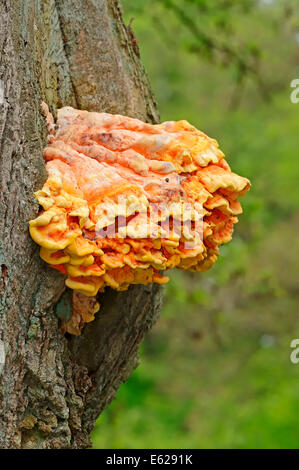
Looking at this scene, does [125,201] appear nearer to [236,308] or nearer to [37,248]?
[37,248]

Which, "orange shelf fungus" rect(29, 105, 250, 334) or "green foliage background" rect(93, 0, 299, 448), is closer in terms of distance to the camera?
"orange shelf fungus" rect(29, 105, 250, 334)

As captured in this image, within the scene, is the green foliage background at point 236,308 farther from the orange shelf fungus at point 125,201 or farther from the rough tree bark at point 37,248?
the orange shelf fungus at point 125,201

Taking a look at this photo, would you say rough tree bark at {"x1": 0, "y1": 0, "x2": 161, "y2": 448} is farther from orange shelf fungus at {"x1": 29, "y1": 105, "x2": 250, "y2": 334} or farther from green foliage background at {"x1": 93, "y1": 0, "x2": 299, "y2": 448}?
green foliage background at {"x1": 93, "y1": 0, "x2": 299, "y2": 448}

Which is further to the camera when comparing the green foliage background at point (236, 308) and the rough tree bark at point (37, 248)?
the green foliage background at point (236, 308)

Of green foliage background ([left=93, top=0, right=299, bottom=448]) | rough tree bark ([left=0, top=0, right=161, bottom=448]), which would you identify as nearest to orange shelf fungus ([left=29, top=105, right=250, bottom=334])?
rough tree bark ([left=0, top=0, right=161, bottom=448])

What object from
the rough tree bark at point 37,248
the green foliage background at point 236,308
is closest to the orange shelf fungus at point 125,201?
the rough tree bark at point 37,248

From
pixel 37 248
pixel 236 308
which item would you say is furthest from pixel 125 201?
pixel 236 308

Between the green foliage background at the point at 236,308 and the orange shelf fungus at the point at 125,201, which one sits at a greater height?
the green foliage background at the point at 236,308
